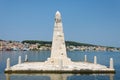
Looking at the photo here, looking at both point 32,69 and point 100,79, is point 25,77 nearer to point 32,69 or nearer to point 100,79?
point 32,69

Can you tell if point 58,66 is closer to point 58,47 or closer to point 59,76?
point 59,76

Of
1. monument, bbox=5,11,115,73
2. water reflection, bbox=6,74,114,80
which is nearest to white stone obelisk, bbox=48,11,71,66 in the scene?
monument, bbox=5,11,115,73

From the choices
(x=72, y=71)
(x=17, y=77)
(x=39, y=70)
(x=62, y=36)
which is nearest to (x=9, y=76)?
(x=17, y=77)

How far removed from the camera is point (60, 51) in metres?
44.7

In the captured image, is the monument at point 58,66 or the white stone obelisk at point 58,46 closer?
the monument at point 58,66

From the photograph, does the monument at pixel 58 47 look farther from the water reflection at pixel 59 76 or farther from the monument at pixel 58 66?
the water reflection at pixel 59 76

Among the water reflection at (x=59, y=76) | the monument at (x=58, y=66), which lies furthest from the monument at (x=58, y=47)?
the water reflection at (x=59, y=76)

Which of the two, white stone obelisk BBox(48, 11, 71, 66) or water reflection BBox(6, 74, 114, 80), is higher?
white stone obelisk BBox(48, 11, 71, 66)

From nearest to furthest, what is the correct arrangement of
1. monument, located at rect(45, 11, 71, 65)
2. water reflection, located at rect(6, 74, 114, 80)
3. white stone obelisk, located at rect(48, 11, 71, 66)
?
water reflection, located at rect(6, 74, 114, 80) < monument, located at rect(45, 11, 71, 65) < white stone obelisk, located at rect(48, 11, 71, 66)

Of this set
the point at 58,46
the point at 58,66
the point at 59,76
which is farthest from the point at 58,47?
the point at 59,76

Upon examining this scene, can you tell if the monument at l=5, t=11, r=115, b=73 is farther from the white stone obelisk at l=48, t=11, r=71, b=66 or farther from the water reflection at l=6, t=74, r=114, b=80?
the water reflection at l=6, t=74, r=114, b=80

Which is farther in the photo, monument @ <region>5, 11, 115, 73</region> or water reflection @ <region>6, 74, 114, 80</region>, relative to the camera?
monument @ <region>5, 11, 115, 73</region>

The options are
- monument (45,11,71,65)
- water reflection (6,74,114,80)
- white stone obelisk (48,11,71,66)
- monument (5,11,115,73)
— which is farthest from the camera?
white stone obelisk (48,11,71,66)

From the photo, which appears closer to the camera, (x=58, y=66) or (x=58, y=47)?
(x=58, y=66)
